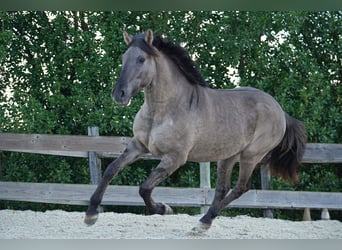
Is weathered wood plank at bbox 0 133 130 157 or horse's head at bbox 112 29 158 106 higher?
horse's head at bbox 112 29 158 106

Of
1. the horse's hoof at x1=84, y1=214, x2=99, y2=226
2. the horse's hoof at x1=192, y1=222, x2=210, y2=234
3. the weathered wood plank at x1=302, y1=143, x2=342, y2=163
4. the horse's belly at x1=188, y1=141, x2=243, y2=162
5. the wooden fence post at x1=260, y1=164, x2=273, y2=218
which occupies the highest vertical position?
the horse's belly at x1=188, y1=141, x2=243, y2=162

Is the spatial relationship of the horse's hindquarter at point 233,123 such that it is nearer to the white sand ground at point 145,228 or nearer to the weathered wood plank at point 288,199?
the white sand ground at point 145,228

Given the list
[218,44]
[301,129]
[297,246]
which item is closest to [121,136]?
[218,44]

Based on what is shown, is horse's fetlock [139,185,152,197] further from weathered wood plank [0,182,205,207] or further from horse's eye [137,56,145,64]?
weathered wood plank [0,182,205,207]

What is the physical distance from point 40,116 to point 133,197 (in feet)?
3.99

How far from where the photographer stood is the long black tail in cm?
476

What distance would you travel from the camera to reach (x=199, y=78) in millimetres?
4242

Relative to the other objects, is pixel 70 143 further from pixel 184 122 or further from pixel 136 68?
pixel 136 68

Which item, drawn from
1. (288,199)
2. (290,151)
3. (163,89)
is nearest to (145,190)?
(163,89)

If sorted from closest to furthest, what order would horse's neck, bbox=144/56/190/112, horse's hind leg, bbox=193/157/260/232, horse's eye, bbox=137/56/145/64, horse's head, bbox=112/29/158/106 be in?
horse's head, bbox=112/29/158/106 → horse's eye, bbox=137/56/145/64 → horse's neck, bbox=144/56/190/112 → horse's hind leg, bbox=193/157/260/232

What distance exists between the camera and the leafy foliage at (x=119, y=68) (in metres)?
6.03

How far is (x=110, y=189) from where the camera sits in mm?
5824

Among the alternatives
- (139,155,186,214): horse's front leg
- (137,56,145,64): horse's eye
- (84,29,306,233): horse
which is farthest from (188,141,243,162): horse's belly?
(137,56,145,64): horse's eye

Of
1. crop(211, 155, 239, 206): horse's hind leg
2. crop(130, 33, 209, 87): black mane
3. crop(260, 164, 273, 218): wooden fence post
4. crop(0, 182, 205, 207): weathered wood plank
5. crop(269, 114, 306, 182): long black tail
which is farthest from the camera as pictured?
crop(260, 164, 273, 218): wooden fence post
